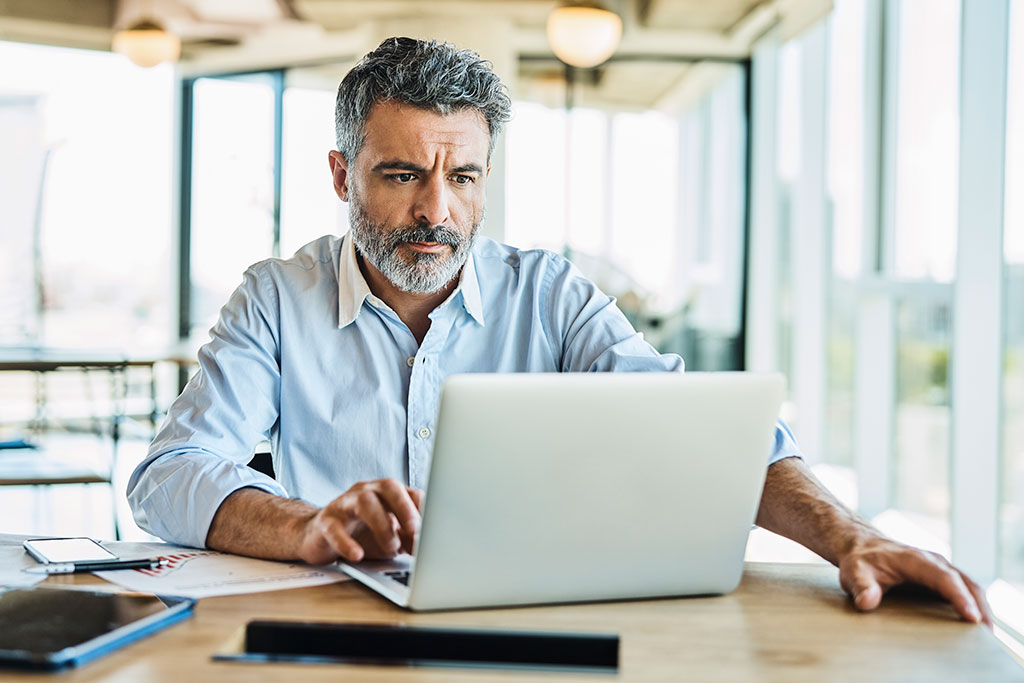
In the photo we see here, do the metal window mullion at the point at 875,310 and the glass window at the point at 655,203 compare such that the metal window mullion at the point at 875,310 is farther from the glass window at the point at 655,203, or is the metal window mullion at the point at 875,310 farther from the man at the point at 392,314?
the man at the point at 392,314

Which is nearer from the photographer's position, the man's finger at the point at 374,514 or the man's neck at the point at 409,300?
the man's finger at the point at 374,514

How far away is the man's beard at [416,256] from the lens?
5.77 ft

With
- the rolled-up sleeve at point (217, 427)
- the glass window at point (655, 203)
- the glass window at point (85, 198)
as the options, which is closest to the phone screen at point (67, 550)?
the rolled-up sleeve at point (217, 427)

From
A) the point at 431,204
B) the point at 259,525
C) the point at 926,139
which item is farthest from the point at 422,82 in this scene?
the point at 926,139

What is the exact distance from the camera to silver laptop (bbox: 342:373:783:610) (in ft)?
A: 3.16

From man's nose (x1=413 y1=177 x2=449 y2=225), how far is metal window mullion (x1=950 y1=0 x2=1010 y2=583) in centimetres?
239

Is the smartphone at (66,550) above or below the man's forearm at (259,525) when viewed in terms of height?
below

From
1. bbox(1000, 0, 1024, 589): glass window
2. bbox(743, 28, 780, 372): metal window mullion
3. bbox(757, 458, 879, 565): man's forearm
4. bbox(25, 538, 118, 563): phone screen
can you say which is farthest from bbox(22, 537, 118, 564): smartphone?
bbox(743, 28, 780, 372): metal window mullion

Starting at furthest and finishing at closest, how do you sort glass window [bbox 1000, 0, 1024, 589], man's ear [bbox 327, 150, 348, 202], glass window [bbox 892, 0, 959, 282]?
glass window [bbox 892, 0, 959, 282], glass window [bbox 1000, 0, 1024, 589], man's ear [bbox 327, 150, 348, 202]

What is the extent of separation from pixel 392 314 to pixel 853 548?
0.88m

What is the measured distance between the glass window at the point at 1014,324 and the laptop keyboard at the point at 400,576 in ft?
9.06

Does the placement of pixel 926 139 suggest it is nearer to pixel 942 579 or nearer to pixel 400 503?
pixel 942 579

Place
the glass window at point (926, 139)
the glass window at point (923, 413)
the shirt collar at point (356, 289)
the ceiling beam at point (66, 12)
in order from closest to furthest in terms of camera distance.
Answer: the shirt collar at point (356, 289), the glass window at point (926, 139), the glass window at point (923, 413), the ceiling beam at point (66, 12)

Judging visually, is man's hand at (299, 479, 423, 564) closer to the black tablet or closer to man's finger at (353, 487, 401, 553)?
man's finger at (353, 487, 401, 553)
